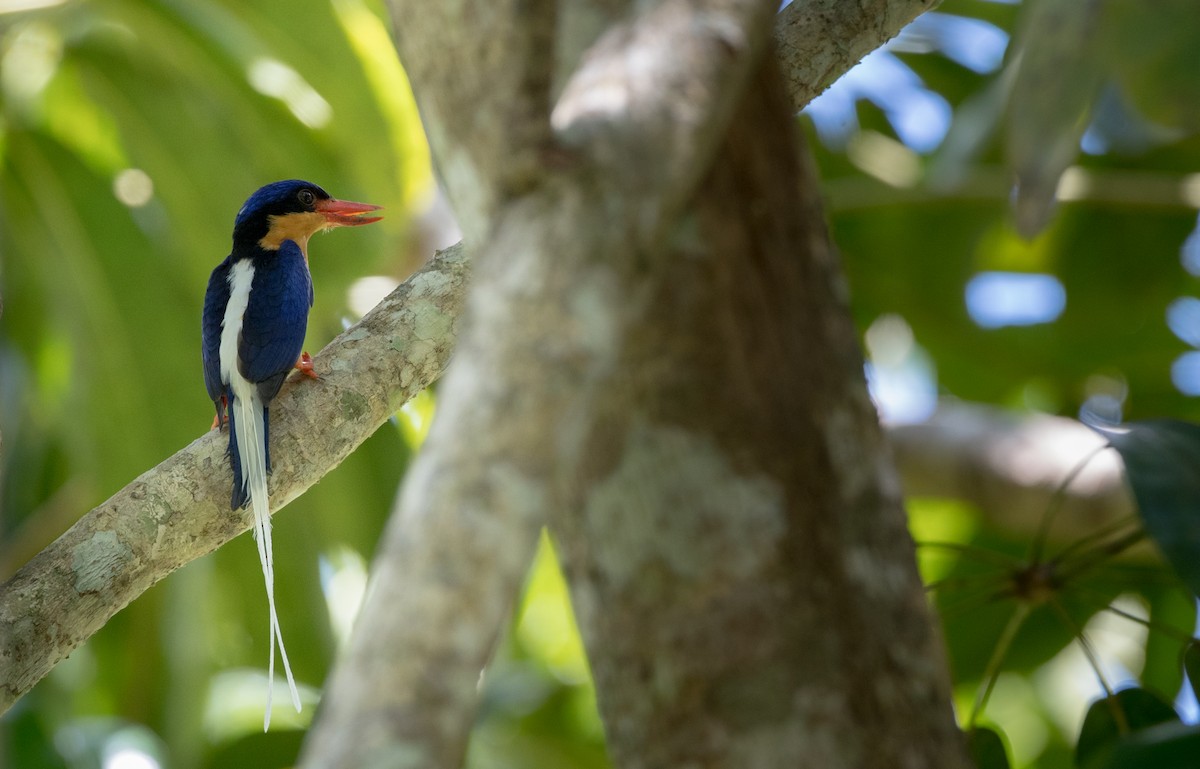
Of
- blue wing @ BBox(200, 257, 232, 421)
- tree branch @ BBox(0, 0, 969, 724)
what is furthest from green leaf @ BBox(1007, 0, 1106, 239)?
blue wing @ BBox(200, 257, 232, 421)

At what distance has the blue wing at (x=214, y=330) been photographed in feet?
11.0

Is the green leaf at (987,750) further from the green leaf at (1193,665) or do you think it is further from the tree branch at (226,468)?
the tree branch at (226,468)

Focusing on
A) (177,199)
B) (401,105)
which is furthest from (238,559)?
(401,105)

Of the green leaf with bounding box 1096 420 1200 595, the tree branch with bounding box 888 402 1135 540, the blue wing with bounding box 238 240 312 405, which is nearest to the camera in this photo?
the green leaf with bounding box 1096 420 1200 595

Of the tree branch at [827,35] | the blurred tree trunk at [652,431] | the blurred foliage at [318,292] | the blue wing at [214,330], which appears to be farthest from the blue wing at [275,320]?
the blurred tree trunk at [652,431]

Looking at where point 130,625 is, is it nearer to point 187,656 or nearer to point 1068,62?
point 187,656

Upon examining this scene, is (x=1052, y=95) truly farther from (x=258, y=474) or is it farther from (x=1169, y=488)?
(x=258, y=474)

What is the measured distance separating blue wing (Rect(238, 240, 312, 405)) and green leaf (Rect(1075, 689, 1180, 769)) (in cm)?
201

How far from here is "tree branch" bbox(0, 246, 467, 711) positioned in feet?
7.57

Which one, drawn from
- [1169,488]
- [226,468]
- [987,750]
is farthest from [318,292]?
[1169,488]

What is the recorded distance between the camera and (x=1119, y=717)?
7.36 ft

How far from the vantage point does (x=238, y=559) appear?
5.43 metres

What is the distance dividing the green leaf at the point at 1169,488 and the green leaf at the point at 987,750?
72cm

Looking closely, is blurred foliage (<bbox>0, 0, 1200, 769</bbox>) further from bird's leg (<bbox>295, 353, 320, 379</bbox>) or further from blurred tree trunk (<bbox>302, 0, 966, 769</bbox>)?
blurred tree trunk (<bbox>302, 0, 966, 769</bbox>)
